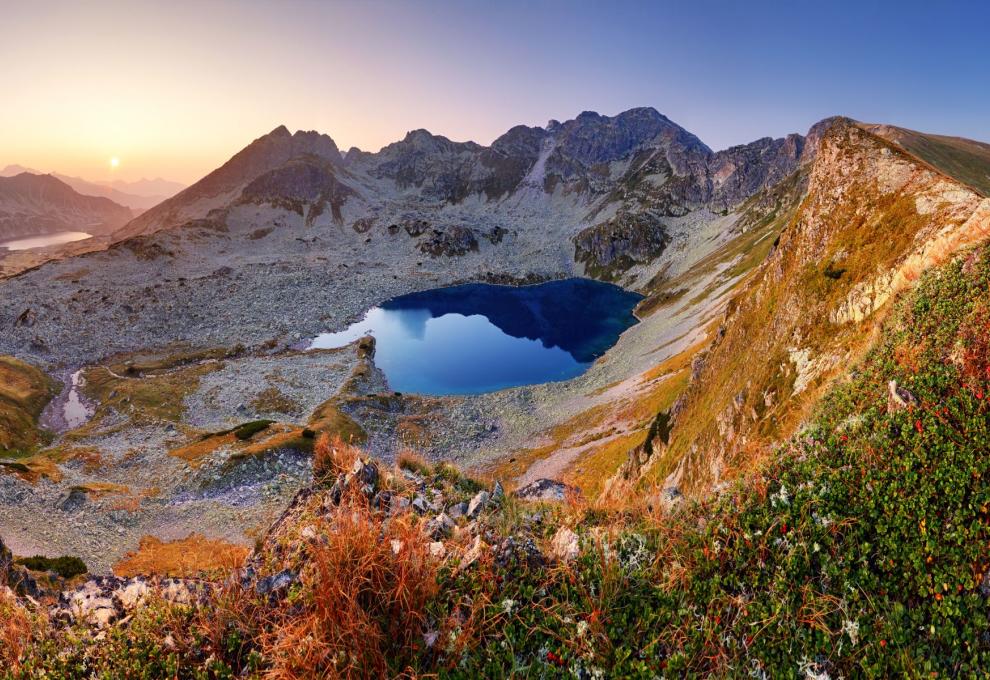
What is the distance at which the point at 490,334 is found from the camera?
12700 centimetres

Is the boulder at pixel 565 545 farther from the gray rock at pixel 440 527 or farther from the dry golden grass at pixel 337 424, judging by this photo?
the dry golden grass at pixel 337 424

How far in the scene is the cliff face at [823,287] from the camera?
1404 cm

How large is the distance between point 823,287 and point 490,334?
109691 mm

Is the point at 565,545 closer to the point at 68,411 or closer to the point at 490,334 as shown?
Result: the point at 68,411

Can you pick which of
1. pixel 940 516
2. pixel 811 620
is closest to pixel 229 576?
pixel 811 620

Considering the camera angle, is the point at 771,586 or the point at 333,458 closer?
the point at 771,586

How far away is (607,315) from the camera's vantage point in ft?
453

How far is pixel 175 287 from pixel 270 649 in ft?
→ 538

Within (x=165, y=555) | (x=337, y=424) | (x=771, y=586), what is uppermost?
(x=771, y=586)

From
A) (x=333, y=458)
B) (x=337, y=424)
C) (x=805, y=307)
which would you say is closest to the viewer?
(x=333, y=458)

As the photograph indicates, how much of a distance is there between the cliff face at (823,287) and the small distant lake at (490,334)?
64.8 meters

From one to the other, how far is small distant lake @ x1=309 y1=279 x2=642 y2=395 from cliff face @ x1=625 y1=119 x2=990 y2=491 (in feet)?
212

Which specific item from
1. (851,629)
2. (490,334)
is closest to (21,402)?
(490,334)

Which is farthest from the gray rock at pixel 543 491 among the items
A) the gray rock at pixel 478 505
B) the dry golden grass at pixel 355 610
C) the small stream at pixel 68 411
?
the small stream at pixel 68 411
